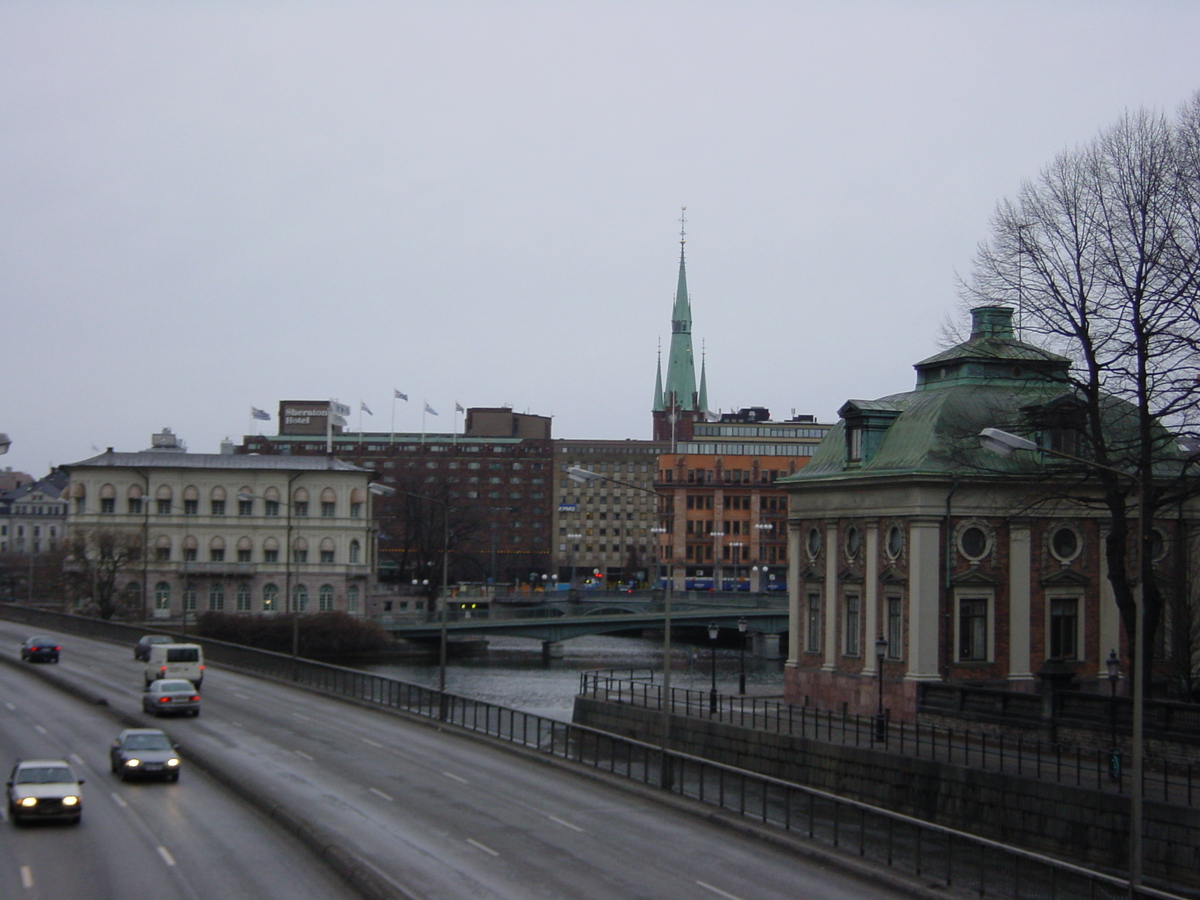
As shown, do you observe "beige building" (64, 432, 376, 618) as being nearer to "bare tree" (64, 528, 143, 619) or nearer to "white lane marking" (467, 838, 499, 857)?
"bare tree" (64, 528, 143, 619)

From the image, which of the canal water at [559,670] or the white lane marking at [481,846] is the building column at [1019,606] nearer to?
the canal water at [559,670]

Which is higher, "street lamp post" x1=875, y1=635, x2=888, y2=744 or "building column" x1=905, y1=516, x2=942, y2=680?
"building column" x1=905, y1=516, x2=942, y2=680

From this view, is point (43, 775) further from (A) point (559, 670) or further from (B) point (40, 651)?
(A) point (559, 670)

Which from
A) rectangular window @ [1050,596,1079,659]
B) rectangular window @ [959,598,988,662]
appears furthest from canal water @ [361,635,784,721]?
rectangular window @ [1050,596,1079,659]

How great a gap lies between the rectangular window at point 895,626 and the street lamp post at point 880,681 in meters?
0.25

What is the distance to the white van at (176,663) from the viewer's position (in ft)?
196

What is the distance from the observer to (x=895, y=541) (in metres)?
52.8

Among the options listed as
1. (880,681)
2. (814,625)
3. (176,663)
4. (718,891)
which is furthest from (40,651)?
(718,891)

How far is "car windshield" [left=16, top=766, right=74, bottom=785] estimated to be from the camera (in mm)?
31188

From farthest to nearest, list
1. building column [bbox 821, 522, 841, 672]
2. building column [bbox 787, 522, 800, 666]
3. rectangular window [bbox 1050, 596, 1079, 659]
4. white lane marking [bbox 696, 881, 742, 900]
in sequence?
building column [bbox 787, 522, 800, 666]
building column [bbox 821, 522, 841, 672]
rectangular window [bbox 1050, 596, 1079, 659]
white lane marking [bbox 696, 881, 742, 900]

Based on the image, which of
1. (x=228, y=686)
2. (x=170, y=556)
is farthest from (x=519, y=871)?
(x=170, y=556)

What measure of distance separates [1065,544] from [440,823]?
2942 cm

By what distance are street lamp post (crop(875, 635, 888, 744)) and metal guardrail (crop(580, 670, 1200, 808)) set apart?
7 cm

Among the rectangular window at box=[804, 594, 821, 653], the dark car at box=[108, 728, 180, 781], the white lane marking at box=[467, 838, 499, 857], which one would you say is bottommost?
the white lane marking at box=[467, 838, 499, 857]
